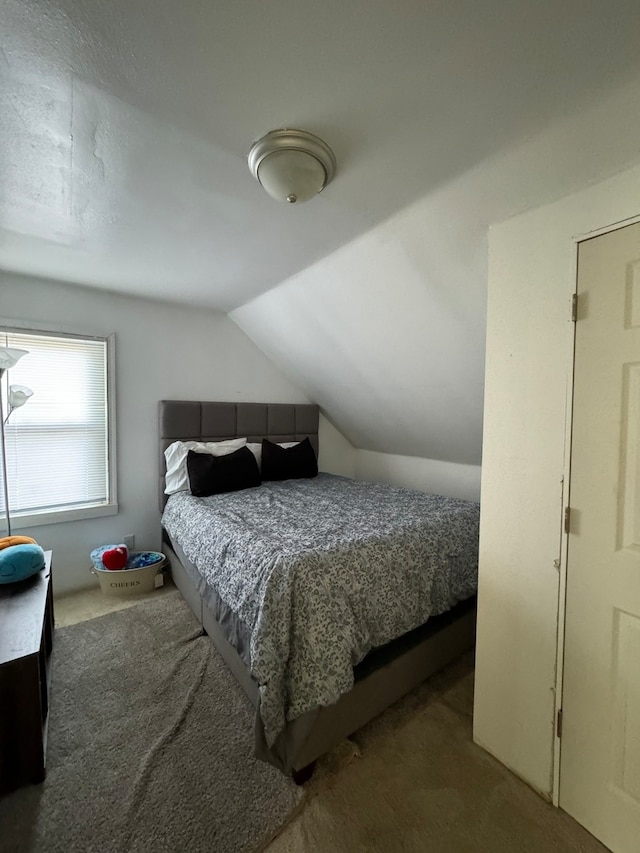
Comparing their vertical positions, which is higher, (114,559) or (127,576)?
(114,559)

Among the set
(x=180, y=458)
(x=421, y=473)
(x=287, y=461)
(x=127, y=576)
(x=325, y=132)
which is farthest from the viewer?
(x=421, y=473)

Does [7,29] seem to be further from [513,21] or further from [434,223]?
[434,223]

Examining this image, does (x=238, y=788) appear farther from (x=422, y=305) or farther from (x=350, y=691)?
(x=422, y=305)

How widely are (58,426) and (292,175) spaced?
99.8 inches

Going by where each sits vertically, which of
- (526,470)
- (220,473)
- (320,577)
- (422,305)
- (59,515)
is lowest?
(59,515)

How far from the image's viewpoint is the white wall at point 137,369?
2.64m

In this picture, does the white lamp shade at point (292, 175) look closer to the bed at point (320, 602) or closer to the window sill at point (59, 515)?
the bed at point (320, 602)

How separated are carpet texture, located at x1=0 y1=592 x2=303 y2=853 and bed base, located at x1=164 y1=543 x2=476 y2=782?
4.5 inches

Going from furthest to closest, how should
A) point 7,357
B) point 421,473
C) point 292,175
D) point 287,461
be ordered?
point 421,473 < point 287,461 < point 7,357 < point 292,175

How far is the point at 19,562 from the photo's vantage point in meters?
1.73

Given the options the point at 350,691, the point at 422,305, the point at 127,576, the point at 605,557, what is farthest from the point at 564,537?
the point at 127,576

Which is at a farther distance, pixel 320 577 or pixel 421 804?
pixel 320 577

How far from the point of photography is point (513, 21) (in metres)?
0.86

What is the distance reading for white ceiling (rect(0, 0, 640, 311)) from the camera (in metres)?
0.87
